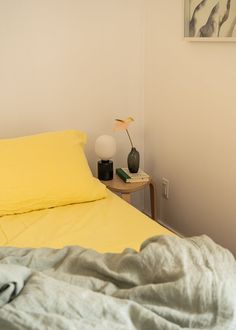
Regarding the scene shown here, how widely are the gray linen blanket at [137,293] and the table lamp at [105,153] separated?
4.26 feet

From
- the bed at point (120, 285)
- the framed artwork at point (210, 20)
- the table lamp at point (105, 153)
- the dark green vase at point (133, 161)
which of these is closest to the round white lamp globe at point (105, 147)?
the table lamp at point (105, 153)

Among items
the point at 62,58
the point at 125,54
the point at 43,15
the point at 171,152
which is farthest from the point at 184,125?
the point at 43,15

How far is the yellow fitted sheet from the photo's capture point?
1699 millimetres

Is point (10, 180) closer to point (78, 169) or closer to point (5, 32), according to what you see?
point (78, 169)

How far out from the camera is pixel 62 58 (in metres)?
2.49

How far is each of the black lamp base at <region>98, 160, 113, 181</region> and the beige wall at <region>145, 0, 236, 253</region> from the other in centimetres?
40

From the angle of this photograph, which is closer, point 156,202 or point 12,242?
point 12,242

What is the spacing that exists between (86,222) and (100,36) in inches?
49.6

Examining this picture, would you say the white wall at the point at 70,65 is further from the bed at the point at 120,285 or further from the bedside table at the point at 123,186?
the bed at the point at 120,285

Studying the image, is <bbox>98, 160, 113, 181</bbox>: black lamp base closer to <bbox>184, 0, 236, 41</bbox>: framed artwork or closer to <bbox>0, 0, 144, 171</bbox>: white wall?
<bbox>0, 0, 144, 171</bbox>: white wall

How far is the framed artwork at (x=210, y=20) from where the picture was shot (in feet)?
6.39

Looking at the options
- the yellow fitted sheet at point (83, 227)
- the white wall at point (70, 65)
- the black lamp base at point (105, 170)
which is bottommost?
the yellow fitted sheet at point (83, 227)

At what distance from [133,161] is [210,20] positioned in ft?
3.02

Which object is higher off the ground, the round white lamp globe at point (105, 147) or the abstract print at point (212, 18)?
the abstract print at point (212, 18)
